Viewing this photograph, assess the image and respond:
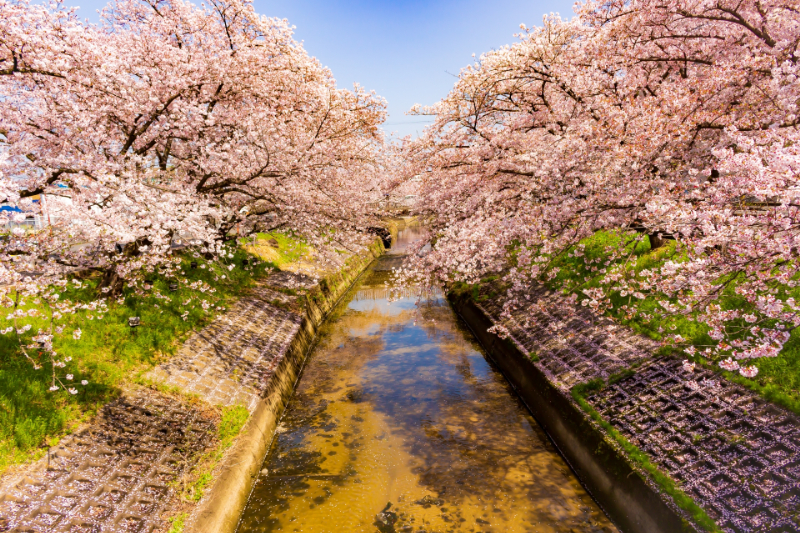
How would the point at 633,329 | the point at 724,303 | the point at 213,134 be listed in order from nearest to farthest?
the point at 724,303, the point at 633,329, the point at 213,134

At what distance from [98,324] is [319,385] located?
22.6ft

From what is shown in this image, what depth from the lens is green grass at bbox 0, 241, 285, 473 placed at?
683 cm

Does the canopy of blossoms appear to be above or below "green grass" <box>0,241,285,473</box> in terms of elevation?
above

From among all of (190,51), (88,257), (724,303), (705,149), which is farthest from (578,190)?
(88,257)

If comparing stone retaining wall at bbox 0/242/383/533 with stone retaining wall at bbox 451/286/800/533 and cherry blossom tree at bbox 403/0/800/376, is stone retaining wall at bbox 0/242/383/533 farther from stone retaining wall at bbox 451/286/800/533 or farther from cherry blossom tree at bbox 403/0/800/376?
stone retaining wall at bbox 451/286/800/533

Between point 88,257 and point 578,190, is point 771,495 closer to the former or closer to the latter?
point 578,190

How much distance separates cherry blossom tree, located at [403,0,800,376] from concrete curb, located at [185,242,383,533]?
6.02 meters

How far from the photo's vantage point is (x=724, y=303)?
912 cm

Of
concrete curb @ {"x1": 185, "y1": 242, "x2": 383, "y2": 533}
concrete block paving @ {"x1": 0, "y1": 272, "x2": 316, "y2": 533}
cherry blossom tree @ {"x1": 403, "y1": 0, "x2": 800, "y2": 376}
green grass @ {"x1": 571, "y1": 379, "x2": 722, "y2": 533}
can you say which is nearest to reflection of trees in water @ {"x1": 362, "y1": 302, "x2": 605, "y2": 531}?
green grass @ {"x1": 571, "y1": 379, "x2": 722, "y2": 533}

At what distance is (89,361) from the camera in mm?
8945

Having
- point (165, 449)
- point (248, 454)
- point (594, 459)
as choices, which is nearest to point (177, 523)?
point (165, 449)

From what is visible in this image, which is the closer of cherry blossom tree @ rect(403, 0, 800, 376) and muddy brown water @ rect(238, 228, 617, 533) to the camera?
cherry blossom tree @ rect(403, 0, 800, 376)

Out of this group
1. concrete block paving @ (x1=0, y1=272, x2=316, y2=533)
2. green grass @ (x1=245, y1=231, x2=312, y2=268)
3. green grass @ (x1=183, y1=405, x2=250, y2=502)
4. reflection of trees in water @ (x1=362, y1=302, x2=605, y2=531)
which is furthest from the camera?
green grass @ (x1=245, y1=231, x2=312, y2=268)

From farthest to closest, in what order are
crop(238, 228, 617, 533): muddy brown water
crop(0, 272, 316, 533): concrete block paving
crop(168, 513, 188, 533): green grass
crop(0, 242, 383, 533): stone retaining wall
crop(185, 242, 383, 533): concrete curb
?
crop(238, 228, 617, 533): muddy brown water < crop(185, 242, 383, 533): concrete curb < crop(168, 513, 188, 533): green grass < crop(0, 242, 383, 533): stone retaining wall < crop(0, 272, 316, 533): concrete block paving
